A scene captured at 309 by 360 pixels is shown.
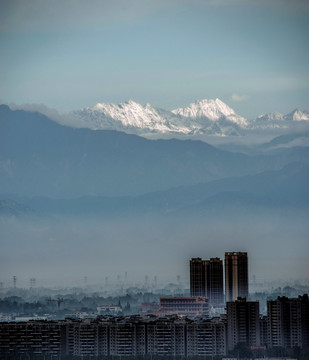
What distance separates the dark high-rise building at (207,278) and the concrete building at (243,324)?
1447cm

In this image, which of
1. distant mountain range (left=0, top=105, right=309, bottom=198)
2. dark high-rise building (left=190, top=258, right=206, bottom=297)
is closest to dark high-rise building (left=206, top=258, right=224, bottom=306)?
dark high-rise building (left=190, top=258, right=206, bottom=297)

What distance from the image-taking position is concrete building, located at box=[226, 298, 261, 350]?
25.8 metres

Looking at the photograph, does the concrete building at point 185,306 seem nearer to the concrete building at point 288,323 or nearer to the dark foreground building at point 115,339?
the concrete building at point 288,323

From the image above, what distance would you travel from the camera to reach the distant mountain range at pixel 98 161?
66.1 metres

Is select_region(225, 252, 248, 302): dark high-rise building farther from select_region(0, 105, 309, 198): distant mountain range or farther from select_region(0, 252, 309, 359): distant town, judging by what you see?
select_region(0, 105, 309, 198): distant mountain range

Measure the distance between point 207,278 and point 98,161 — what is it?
26019mm

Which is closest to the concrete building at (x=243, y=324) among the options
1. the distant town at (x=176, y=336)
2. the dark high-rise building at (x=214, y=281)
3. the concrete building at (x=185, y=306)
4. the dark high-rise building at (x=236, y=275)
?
the distant town at (x=176, y=336)

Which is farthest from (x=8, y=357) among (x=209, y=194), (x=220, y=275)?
(x=209, y=194)

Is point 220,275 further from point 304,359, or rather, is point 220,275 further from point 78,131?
point 78,131

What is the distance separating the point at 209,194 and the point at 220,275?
22.4 m

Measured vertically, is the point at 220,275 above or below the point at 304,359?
above

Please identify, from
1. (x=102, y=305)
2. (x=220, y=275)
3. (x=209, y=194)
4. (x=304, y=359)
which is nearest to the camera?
(x=304, y=359)

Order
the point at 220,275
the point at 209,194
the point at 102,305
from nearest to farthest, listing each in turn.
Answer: the point at 220,275 < the point at 102,305 < the point at 209,194

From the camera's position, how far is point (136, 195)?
66000mm
